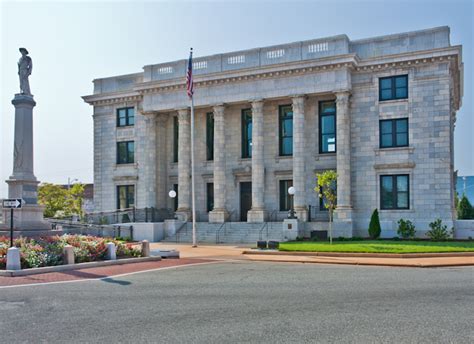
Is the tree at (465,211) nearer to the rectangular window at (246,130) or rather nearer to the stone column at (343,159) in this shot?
the stone column at (343,159)

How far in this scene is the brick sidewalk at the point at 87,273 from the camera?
16711mm

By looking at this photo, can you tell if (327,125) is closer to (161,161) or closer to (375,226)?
(375,226)

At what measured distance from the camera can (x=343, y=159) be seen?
36.0 m

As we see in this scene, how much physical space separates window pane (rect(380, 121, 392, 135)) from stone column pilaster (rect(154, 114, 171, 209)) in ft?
56.6

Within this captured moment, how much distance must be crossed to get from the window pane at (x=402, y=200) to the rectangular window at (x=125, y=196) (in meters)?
21.5

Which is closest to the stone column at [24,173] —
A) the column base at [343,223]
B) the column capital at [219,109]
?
the column capital at [219,109]

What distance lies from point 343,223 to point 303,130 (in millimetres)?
6958

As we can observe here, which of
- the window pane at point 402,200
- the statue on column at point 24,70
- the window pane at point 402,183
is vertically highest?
the statue on column at point 24,70

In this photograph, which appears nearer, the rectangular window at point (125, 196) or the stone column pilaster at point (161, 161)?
the stone column pilaster at point (161, 161)

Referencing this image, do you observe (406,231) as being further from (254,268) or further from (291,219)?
(254,268)


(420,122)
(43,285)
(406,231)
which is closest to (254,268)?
(43,285)

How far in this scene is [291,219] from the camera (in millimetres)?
34938

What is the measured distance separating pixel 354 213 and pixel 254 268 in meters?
17.7

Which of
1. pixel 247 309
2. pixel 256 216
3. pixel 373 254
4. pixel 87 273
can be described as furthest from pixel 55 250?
pixel 256 216
